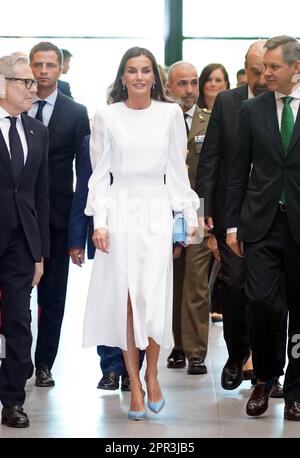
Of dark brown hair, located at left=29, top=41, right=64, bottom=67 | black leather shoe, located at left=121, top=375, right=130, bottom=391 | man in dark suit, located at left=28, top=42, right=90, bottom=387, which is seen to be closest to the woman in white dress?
black leather shoe, located at left=121, top=375, right=130, bottom=391

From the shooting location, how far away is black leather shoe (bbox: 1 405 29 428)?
209 inches

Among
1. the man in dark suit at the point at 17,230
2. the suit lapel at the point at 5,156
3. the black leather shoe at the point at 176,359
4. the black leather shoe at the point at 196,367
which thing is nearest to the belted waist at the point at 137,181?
the man in dark suit at the point at 17,230

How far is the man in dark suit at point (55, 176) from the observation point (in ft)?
21.0

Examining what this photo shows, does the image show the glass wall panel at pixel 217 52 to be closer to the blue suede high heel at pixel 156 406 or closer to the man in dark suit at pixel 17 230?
the man in dark suit at pixel 17 230

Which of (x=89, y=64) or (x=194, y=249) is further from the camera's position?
(x=89, y=64)

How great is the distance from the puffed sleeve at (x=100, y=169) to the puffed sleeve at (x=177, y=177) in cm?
30

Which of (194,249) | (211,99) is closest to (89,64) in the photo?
(211,99)

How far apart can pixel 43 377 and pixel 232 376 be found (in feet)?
3.45

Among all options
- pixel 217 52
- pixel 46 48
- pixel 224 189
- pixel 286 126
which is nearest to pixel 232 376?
pixel 224 189

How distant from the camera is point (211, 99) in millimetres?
8102

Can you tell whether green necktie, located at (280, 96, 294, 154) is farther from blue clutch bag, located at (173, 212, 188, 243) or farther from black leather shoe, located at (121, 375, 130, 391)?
black leather shoe, located at (121, 375, 130, 391)

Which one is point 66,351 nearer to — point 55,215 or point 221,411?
point 55,215

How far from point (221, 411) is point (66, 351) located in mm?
2107
